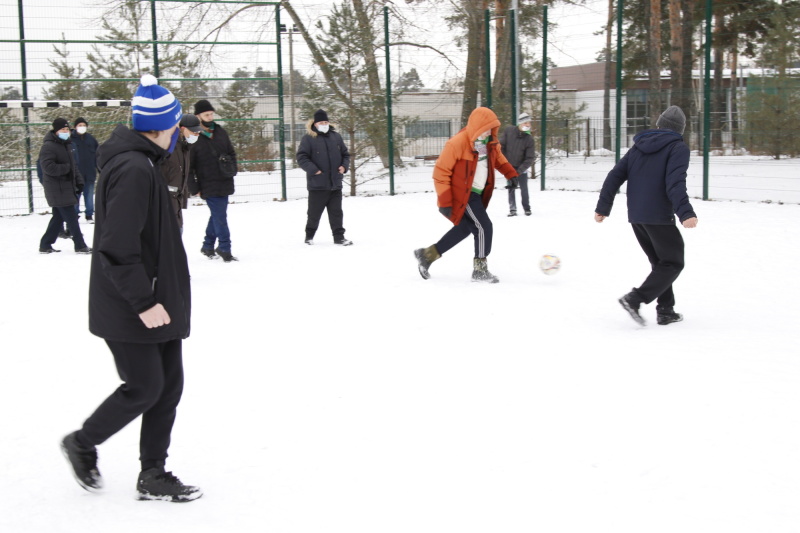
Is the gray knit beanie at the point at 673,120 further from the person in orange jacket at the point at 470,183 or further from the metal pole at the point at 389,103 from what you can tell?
the metal pole at the point at 389,103

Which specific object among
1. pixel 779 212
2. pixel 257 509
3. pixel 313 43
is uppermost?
pixel 313 43

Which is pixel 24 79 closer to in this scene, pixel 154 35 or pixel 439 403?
pixel 154 35

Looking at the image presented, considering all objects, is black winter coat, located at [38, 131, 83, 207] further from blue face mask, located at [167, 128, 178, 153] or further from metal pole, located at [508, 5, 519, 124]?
metal pole, located at [508, 5, 519, 124]

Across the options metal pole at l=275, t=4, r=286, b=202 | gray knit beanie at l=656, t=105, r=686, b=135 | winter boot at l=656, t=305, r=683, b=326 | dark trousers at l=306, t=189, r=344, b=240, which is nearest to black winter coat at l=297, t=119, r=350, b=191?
dark trousers at l=306, t=189, r=344, b=240

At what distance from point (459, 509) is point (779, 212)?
10.4m

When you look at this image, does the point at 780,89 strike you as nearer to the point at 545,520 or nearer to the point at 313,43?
the point at 313,43

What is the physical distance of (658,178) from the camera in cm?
623

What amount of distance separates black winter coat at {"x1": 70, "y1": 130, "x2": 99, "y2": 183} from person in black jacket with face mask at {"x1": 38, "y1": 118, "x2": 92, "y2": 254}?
256 cm

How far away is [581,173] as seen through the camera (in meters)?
18.8

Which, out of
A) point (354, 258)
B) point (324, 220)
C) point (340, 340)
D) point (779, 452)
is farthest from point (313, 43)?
point (779, 452)

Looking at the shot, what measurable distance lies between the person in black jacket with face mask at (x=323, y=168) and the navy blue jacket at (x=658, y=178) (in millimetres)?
4886

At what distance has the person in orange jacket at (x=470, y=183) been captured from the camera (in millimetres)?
7801

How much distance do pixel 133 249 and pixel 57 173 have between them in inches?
306

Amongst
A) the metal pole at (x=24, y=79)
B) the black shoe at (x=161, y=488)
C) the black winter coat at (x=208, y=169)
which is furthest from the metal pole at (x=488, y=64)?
the black shoe at (x=161, y=488)
